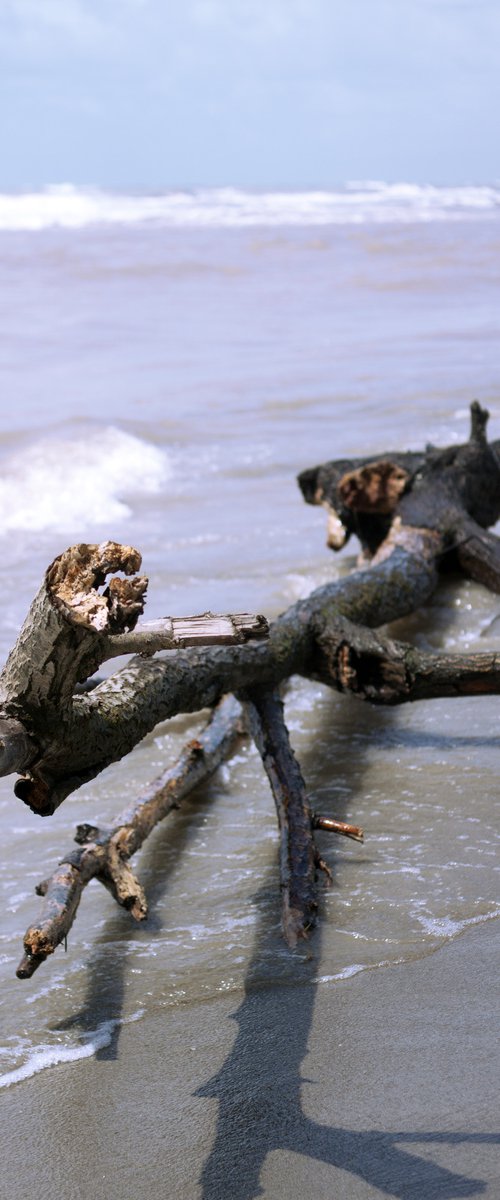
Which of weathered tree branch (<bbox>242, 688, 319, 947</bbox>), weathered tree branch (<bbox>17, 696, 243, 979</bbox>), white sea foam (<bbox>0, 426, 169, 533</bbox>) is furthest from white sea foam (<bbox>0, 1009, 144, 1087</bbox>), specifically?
white sea foam (<bbox>0, 426, 169, 533</bbox>)

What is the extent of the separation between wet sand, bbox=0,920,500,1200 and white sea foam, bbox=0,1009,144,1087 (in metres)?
0.03

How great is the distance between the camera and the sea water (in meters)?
3.35

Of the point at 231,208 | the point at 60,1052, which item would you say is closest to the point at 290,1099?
the point at 60,1052

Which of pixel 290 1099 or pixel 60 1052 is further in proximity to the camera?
pixel 60 1052

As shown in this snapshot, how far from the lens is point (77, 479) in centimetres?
944

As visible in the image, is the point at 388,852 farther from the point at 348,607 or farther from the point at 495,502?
the point at 495,502

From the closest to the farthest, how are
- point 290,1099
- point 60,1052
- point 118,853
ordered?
point 290,1099, point 60,1052, point 118,853

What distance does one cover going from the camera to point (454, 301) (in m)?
19.7

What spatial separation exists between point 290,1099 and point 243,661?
5.66ft

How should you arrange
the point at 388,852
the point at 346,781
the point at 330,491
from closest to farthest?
the point at 388,852, the point at 346,781, the point at 330,491

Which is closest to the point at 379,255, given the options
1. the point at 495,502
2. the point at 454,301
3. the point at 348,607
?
the point at 454,301

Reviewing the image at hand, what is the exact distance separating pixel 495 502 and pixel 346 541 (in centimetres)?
97

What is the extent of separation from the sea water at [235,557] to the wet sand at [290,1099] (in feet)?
0.39

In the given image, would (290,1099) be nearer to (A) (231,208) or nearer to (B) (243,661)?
(B) (243,661)
